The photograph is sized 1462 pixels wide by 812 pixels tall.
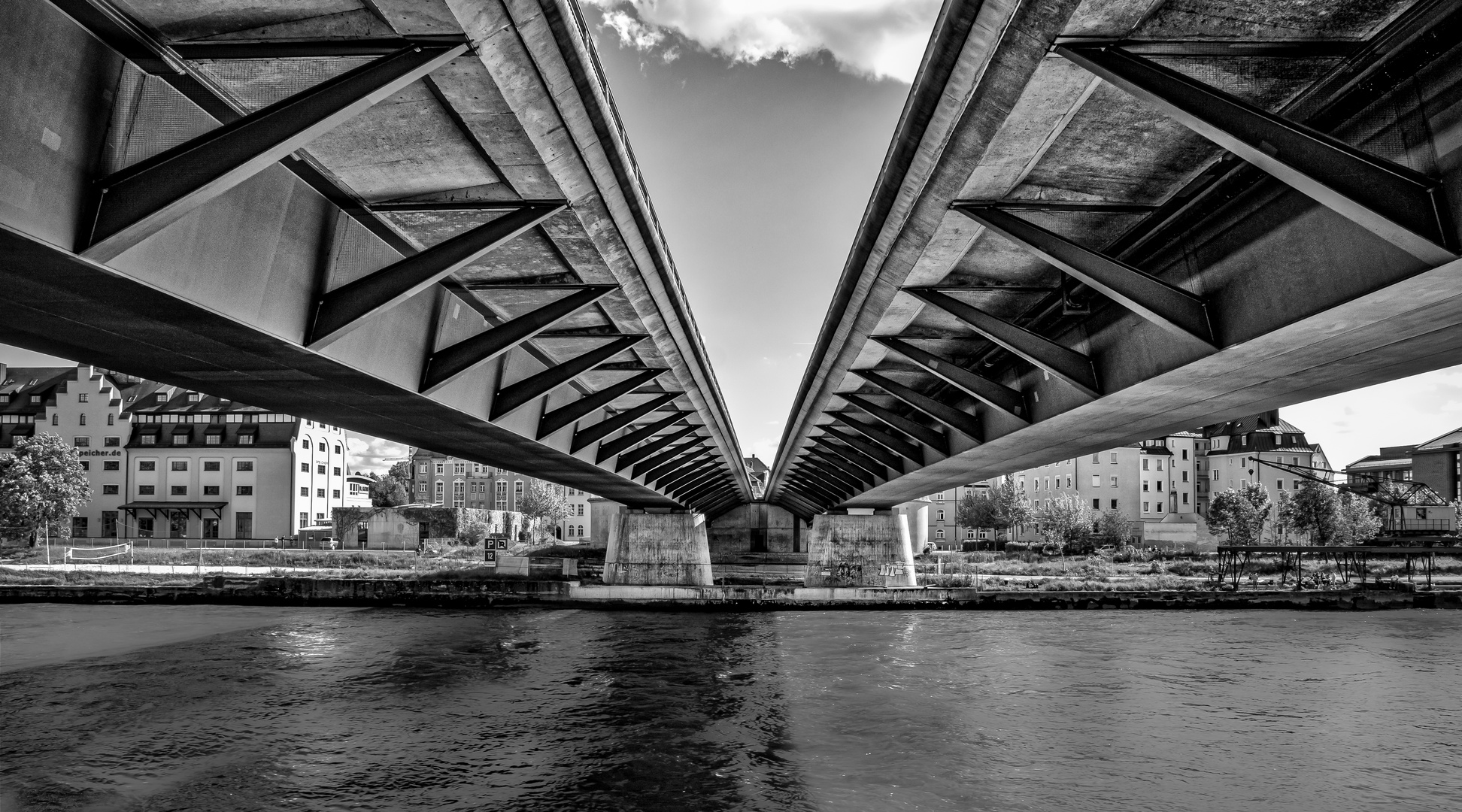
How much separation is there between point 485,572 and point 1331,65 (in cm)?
5782

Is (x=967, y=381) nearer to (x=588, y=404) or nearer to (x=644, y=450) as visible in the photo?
(x=588, y=404)

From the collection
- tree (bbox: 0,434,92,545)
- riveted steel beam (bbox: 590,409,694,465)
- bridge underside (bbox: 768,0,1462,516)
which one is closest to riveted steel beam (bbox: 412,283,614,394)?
bridge underside (bbox: 768,0,1462,516)

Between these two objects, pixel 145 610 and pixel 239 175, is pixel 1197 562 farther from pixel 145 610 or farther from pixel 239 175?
pixel 239 175

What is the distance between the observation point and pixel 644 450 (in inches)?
1188

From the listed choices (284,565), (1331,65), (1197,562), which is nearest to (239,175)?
(1331,65)

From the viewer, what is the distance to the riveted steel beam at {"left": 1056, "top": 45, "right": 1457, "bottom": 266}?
630cm

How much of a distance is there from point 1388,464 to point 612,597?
108 metres

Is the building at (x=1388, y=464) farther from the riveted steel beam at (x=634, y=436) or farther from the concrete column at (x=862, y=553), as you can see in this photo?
the riveted steel beam at (x=634, y=436)

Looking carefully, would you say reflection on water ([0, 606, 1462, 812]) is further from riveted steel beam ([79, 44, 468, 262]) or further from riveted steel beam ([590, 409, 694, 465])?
riveted steel beam ([79, 44, 468, 262])

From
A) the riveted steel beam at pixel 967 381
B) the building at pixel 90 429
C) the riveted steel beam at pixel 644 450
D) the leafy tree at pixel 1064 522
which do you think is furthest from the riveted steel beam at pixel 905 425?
the building at pixel 90 429

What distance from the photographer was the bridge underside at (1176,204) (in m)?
6.40

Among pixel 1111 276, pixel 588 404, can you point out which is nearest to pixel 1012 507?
pixel 588 404

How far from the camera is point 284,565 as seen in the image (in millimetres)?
62062

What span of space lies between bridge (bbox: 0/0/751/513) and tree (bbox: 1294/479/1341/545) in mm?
81204
